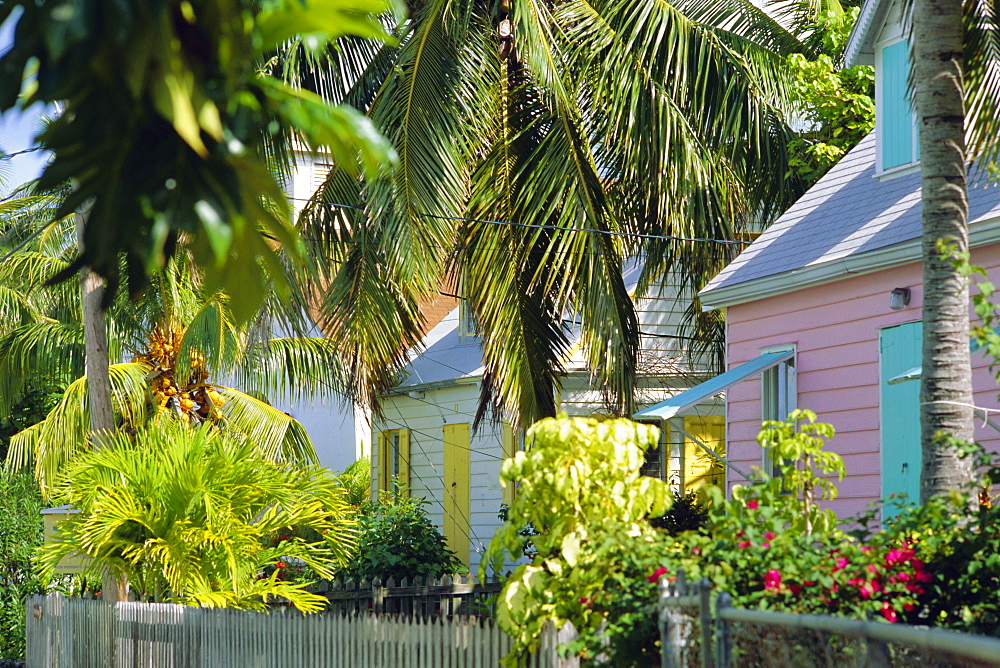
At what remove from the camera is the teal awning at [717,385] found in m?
→ 11.6

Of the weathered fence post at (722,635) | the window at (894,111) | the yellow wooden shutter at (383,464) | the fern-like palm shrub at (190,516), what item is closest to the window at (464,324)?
the yellow wooden shutter at (383,464)

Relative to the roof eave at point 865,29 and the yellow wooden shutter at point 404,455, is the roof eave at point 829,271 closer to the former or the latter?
the roof eave at point 865,29

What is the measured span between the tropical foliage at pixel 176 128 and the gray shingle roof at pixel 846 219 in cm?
854

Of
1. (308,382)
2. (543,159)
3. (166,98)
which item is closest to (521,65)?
(543,159)

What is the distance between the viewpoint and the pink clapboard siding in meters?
10.8

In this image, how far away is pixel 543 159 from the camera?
1324 centimetres

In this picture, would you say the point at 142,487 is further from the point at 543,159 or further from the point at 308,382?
the point at 308,382

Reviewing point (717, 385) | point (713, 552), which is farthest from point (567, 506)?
point (717, 385)

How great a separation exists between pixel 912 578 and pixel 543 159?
8630 millimetres

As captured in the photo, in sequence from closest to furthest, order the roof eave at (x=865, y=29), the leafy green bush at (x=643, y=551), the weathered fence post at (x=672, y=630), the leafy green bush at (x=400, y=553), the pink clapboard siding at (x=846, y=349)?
the weathered fence post at (x=672, y=630) → the leafy green bush at (x=643, y=551) → the pink clapboard siding at (x=846, y=349) → the roof eave at (x=865, y=29) → the leafy green bush at (x=400, y=553)

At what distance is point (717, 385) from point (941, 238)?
511 centimetres

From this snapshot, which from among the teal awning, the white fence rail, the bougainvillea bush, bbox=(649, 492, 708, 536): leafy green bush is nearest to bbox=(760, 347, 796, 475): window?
the teal awning

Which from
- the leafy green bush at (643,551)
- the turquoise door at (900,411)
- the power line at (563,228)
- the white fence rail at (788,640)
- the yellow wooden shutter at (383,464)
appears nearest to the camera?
the white fence rail at (788,640)

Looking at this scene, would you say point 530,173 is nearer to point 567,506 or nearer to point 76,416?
point 76,416
